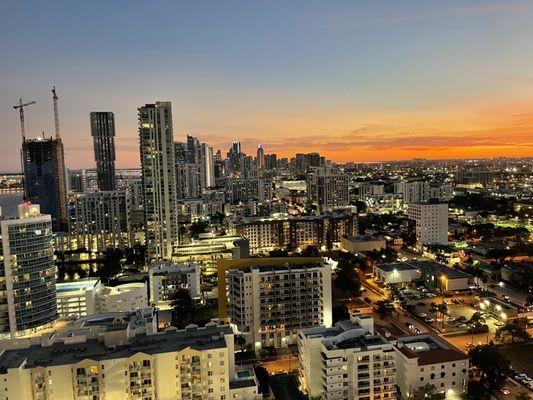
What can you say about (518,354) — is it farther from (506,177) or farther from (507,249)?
(506,177)

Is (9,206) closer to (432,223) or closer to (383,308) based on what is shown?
(383,308)

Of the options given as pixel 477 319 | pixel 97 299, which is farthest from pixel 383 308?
pixel 97 299

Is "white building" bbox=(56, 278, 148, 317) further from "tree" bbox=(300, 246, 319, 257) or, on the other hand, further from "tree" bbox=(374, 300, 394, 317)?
"tree" bbox=(300, 246, 319, 257)

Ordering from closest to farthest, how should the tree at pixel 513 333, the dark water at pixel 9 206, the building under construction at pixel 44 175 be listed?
the tree at pixel 513 333, the dark water at pixel 9 206, the building under construction at pixel 44 175

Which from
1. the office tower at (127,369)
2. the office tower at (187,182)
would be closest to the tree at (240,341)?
the office tower at (127,369)

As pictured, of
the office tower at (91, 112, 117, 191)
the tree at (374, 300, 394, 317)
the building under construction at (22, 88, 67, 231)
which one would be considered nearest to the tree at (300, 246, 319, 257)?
the tree at (374, 300, 394, 317)

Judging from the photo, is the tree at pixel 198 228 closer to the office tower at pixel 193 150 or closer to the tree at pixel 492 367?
the tree at pixel 492 367
